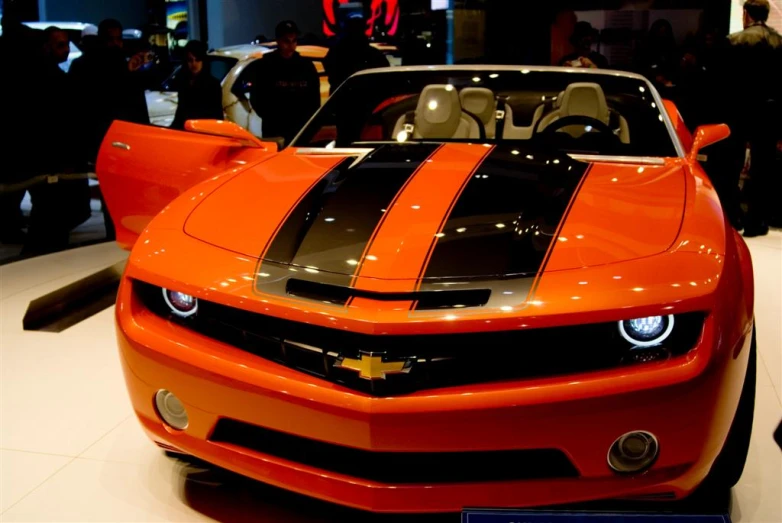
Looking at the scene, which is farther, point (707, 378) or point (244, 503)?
point (244, 503)

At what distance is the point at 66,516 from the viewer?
6.61 feet

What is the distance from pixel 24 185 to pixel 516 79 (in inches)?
131

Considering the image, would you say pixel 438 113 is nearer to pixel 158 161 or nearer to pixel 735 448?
pixel 158 161

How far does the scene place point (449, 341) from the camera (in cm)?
159

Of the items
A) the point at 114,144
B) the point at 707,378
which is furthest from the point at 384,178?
the point at 114,144

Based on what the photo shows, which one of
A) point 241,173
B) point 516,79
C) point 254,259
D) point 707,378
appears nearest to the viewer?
point 707,378

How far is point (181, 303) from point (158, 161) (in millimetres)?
1353

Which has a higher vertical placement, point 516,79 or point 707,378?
point 516,79

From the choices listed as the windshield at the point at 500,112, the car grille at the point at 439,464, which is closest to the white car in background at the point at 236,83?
the windshield at the point at 500,112

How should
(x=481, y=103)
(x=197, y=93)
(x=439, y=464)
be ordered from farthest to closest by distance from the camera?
(x=197, y=93), (x=481, y=103), (x=439, y=464)

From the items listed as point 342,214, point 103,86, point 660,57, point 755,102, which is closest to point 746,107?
point 755,102

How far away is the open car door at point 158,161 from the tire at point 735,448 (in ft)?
5.97

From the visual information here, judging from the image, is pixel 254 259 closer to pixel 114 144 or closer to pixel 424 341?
pixel 424 341

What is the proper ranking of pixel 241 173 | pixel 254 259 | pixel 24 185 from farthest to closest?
pixel 24 185 < pixel 241 173 < pixel 254 259
